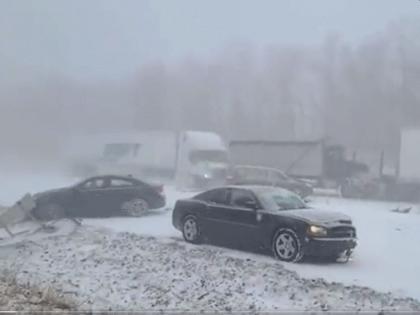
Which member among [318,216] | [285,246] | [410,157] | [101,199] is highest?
[318,216]

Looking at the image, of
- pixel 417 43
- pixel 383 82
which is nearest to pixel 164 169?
pixel 417 43

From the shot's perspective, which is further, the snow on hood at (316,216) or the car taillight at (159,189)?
the car taillight at (159,189)

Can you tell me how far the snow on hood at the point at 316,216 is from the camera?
9.95 meters

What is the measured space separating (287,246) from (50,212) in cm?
763

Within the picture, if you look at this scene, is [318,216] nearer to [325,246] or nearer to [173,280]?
[325,246]

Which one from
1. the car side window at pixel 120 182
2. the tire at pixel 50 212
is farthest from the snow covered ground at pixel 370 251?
the car side window at pixel 120 182

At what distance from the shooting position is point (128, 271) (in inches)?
352

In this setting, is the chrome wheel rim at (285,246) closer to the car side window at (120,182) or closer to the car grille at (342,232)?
the car grille at (342,232)

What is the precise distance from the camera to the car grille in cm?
988

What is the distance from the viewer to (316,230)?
9.77m

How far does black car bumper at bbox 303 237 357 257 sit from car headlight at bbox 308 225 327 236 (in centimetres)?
8

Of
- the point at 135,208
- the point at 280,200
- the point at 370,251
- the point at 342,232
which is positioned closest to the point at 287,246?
the point at 342,232

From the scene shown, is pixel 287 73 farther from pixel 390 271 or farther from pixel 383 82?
pixel 390 271

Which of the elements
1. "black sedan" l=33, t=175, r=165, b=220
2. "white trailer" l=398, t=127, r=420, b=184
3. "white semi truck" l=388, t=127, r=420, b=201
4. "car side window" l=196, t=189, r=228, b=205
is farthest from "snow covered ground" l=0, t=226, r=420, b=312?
"white trailer" l=398, t=127, r=420, b=184
